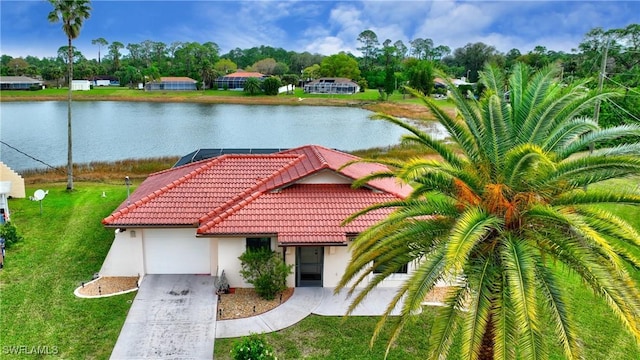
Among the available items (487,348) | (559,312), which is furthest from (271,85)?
(559,312)

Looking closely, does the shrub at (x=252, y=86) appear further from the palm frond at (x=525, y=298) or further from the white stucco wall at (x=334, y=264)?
the palm frond at (x=525, y=298)

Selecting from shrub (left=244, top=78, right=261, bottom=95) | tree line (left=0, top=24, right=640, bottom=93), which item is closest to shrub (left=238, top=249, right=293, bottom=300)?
tree line (left=0, top=24, right=640, bottom=93)

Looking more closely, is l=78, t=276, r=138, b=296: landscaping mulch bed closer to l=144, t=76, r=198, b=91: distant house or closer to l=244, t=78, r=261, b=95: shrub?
l=244, t=78, r=261, b=95: shrub

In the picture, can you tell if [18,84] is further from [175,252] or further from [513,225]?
[513,225]

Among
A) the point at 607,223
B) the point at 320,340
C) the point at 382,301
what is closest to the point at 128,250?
the point at 320,340

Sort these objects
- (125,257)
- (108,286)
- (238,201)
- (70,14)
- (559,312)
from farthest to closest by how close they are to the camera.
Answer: (70,14)
(238,201)
(125,257)
(108,286)
(559,312)

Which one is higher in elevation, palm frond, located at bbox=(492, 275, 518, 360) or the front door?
palm frond, located at bbox=(492, 275, 518, 360)

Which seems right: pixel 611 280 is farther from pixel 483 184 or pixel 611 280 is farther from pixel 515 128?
pixel 515 128
